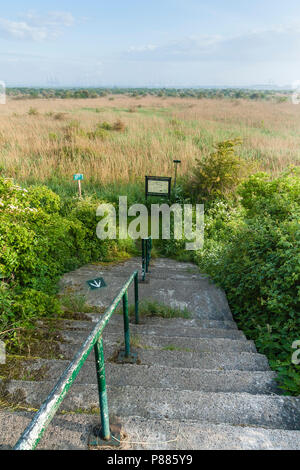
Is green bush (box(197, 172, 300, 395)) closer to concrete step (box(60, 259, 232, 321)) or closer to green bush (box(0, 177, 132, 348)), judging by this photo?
concrete step (box(60, 259, 232, 321))

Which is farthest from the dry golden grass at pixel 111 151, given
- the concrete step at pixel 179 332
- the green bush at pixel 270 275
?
the concrete step at pixel 179 332

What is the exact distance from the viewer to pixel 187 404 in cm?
203

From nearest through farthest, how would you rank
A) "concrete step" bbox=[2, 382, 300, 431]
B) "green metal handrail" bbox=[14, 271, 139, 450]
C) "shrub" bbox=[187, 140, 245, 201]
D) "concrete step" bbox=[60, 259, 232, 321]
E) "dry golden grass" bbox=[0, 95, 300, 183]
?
"green metal handrail" bbox=[14, 271, 139, 450] → "concrete step" bbox=[2, 382, 300, 431] → "concrete step" bbox=[60, 259, 232, 321] → "shrub" bbox=[187, 140, 245, 201] → "dry golden grass" bbox=[0, 95, 300, 183]

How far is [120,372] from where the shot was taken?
2443 mm

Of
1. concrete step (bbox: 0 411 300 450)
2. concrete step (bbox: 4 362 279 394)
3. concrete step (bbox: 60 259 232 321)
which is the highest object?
concrete step (bbox: 0 411 300 450)

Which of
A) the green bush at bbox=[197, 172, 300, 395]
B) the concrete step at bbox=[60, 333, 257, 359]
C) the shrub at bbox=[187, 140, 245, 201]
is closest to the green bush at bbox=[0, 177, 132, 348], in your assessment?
the concrete step at bbox=[60, 333, 257, 359]

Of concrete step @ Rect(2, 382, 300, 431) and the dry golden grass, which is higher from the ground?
the dry golden grass

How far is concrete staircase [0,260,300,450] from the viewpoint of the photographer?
65.4 inches

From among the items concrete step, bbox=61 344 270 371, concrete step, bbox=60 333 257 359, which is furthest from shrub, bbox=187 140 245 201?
concrete step, bbox=61 344 270 371

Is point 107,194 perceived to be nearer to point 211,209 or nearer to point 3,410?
point 211,209

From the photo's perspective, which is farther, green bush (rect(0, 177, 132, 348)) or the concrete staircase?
green bush (rect(0, 177, 132, 348))

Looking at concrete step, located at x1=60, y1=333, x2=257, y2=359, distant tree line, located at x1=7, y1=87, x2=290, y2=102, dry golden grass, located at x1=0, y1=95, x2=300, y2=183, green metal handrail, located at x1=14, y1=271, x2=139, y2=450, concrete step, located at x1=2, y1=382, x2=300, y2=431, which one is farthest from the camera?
distant tree line, located at x1=7, y1=87, x2=290, y2=102

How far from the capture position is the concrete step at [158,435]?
Answer: 161 cm

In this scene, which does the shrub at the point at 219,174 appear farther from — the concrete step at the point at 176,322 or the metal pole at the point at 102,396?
the metal pole at the point at 102,396
